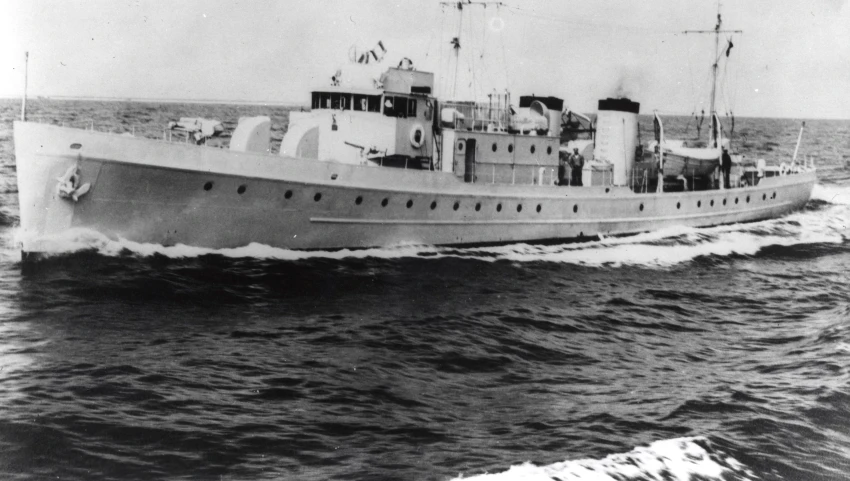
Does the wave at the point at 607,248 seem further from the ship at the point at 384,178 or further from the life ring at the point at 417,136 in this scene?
the life ring at the point at 417,136

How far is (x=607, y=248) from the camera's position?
1975 cm

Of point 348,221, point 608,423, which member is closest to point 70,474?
point 608,423

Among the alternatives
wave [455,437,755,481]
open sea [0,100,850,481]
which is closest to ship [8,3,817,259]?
open sea [0,100,850,481]

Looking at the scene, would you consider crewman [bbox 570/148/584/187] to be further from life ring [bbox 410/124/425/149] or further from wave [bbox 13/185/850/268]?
life ring [bbox 410/124/425/149]

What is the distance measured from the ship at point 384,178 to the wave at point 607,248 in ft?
0.67

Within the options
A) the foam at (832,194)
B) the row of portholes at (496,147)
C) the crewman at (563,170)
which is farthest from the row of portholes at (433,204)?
the foam at (832,194)

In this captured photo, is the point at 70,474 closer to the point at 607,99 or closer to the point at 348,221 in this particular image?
the point at 348,221

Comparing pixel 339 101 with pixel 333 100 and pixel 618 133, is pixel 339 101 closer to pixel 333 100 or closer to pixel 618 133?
pixel 333 100

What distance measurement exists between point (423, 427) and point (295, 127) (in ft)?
39.7

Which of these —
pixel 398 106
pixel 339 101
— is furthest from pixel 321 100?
pixel 398 106

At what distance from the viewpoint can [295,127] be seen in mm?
18047

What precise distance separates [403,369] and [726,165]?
19.3m

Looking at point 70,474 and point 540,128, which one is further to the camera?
point 540,128

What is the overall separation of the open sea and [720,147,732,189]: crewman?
8.46 metres
